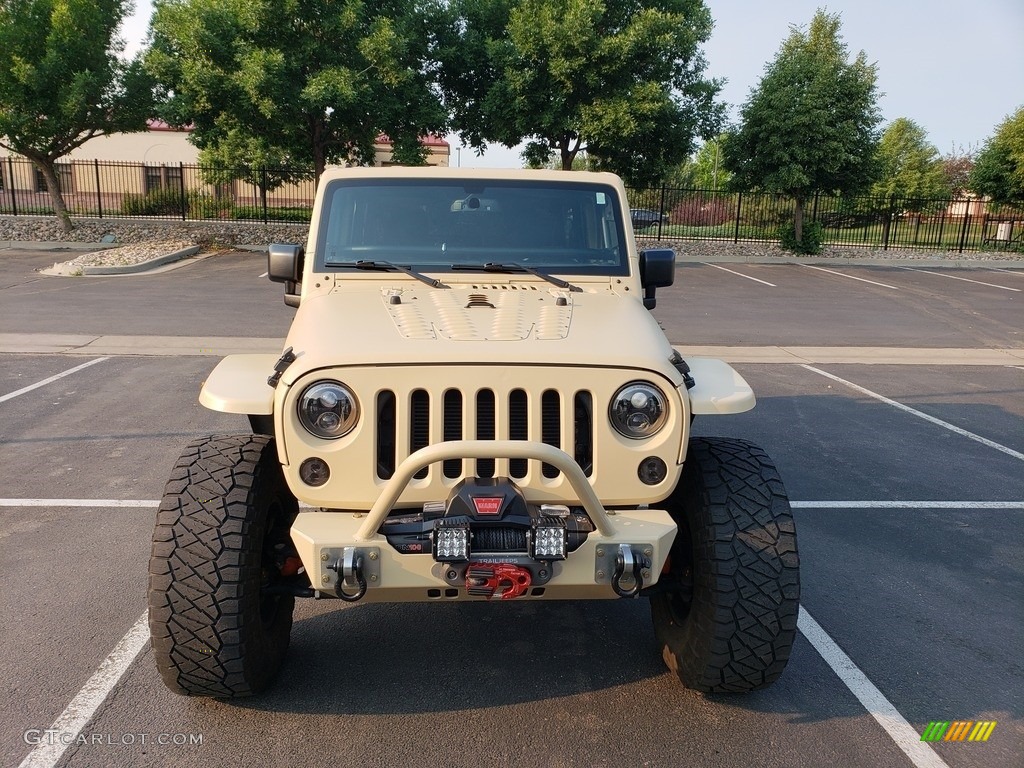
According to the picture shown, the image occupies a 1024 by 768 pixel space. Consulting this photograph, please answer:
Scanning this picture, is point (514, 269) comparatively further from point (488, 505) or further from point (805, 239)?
point (805, 239)

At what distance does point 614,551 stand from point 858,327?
1195 centimetres

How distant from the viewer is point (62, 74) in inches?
814

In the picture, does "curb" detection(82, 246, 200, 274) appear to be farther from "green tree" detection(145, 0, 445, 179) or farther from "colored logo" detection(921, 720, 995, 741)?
"colored logo" detection(921, 720, 995, 741)

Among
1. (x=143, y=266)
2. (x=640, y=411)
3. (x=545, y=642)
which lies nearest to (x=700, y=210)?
(x=143, y=266)

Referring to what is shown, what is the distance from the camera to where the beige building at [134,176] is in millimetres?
30547

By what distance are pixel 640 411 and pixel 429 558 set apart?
90cm

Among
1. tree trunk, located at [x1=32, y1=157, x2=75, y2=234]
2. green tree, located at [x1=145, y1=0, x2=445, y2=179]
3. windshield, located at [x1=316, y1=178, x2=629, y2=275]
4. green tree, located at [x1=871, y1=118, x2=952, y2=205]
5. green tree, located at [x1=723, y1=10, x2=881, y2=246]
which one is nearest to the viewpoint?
windshield, located at [x1=316, y1=178, x2=629, y2=275]

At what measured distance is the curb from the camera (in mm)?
17188

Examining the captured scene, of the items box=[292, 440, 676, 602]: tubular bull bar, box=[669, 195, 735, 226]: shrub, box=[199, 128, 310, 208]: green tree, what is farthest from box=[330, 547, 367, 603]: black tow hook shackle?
box=[669, 195, 735, 226]: shrub

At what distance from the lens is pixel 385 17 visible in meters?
20.8

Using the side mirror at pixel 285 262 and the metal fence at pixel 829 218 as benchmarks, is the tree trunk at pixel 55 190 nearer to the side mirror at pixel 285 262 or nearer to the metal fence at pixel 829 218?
the metal fence at pixel 829 218

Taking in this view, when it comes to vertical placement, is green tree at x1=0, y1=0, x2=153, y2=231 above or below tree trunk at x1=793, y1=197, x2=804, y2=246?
above

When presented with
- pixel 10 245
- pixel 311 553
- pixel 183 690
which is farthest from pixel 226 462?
pixel 10 245

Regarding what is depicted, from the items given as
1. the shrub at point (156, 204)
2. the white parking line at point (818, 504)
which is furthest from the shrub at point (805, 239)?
the white parking line at point (818, 504)
